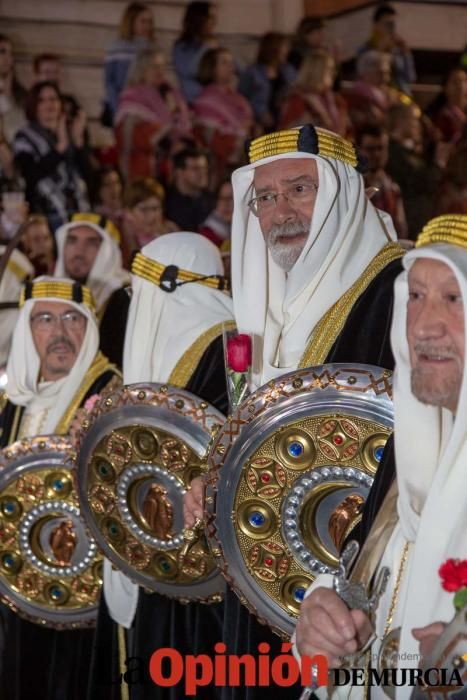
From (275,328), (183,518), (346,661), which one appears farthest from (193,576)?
(346,661)

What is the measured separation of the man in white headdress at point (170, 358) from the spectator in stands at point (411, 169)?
4.59 meters

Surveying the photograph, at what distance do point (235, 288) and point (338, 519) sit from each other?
1.03 meters

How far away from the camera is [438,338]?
120 inches

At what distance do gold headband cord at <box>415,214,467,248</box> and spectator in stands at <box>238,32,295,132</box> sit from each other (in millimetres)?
8834

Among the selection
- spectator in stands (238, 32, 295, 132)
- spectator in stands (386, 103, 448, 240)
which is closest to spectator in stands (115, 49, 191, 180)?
spectator in stands (238, 32, 295, 132)

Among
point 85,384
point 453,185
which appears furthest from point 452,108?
point 85,384

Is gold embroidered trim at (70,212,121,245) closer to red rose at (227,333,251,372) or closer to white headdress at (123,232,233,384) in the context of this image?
white headdress at (123,232,233,384)

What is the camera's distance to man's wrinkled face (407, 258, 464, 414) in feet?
10.0

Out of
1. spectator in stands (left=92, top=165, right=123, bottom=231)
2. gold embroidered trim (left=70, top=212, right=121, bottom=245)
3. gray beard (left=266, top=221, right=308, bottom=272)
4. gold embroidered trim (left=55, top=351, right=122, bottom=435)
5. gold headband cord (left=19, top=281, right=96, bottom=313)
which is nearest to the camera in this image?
gray beard (left=266, top=221, right=308, bottom=272)

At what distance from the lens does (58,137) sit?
10305mm

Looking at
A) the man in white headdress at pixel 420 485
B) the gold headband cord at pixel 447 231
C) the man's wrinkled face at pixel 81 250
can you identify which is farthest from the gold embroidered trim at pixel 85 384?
the gold headband cord at pixel 447 231

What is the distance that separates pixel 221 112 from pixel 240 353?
23.7 feet

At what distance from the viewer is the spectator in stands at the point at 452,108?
12.3 meters

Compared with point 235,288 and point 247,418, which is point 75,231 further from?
point 247,418
